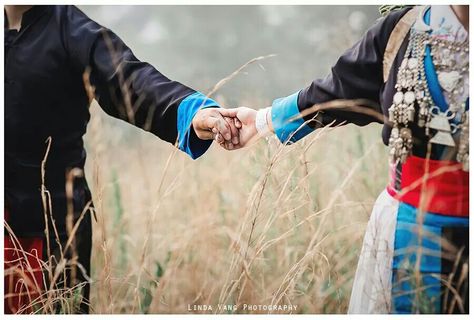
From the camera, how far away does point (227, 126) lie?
5.93 ft

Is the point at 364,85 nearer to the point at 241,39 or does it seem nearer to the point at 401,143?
the point at 401,143

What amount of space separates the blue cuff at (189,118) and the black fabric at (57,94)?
0.8 inches

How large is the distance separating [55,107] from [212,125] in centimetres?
40

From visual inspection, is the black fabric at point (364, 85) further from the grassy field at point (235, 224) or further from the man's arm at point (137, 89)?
the man's arm at point (137, 89)

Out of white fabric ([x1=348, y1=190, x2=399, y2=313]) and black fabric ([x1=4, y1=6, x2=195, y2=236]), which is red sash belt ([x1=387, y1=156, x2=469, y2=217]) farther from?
black fabric ([x1=4, y1=6, x2=195, y2=236])

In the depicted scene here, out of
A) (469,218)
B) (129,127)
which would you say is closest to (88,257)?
(469,218)

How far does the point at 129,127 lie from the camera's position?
3.22 meters

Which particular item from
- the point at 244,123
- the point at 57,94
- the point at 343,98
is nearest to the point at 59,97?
the point at 57,94

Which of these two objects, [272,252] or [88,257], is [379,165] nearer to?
[272,252]

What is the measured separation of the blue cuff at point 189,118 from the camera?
5.78 feet

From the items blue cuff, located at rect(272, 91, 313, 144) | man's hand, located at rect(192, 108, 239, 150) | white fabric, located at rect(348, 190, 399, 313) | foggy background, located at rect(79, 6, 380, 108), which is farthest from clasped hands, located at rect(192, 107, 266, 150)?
white fabric, located at rect(348, 190, 399, 313)

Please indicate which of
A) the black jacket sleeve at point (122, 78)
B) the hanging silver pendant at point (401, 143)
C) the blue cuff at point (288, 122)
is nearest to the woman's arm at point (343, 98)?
the blue cuff at point (288, 122)

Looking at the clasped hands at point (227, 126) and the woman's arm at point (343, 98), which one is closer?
the woman's arm at point (343, 98)

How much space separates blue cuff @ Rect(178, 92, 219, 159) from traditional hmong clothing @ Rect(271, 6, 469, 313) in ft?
1.30
